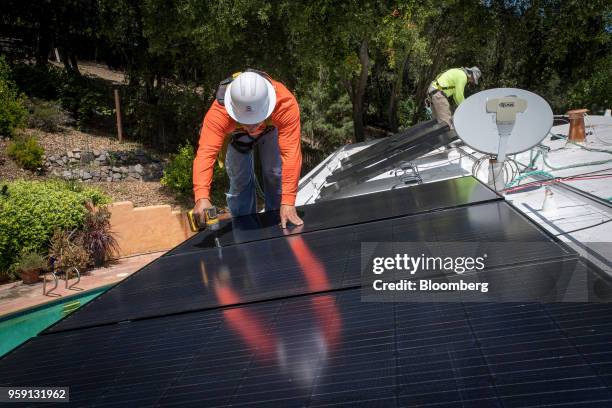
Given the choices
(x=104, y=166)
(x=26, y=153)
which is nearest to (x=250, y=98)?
(x=26, y=153)

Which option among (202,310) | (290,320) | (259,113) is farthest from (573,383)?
(259,113)

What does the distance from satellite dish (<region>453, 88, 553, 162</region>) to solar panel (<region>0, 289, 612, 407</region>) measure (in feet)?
9.04

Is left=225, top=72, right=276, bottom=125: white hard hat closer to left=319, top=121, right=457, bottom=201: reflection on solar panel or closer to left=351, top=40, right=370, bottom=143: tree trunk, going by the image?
left=319, top=121, right=457, bottom=201: reflection on solar panel

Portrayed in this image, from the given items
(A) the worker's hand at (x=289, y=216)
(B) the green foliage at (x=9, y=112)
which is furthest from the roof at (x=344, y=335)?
(B) the green foliage at (x=9, y=112)

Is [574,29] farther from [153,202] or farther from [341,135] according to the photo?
[153,202]

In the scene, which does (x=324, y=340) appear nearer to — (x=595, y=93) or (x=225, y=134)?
(x=225, y=134)

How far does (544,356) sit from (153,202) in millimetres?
12918

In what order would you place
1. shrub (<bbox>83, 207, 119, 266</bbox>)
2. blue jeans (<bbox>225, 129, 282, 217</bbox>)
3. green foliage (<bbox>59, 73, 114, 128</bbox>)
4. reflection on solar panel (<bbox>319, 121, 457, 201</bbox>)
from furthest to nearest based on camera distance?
green foliage (<bbox>59, 73, 114, 128</bbox>) < shrub (<bbox>83, 207, 119, 266</bbox>) < reflection on solar panel (<bbox>319, 121, 457, 201</bbox>) < blue jeans (<bbox>225, 129, 282, 217</bbox>)

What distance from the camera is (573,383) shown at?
1.25 meters

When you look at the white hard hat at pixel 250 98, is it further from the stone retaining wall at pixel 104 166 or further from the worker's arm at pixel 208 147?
the stone retaining wall at pixel 104 166

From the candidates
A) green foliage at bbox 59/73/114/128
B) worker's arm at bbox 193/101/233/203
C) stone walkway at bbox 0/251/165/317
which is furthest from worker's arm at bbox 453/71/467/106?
green foliage at bbox 59/73/114/128

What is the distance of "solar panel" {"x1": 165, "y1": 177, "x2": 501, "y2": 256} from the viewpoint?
353cm

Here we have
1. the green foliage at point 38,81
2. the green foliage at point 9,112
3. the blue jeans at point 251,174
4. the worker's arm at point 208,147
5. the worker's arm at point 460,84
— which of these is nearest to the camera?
the worker's arm at point 208,147

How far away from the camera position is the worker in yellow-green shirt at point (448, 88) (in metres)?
8.94
